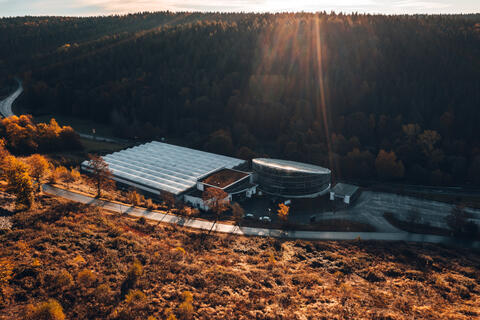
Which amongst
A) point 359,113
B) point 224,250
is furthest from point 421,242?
point 359,113

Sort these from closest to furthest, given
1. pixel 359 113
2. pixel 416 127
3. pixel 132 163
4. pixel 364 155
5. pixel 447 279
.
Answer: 1. pixel 447 279
2. pixel 132 163
3. pixel 364 155
4. pixel 416 127
5. pixel 359 113

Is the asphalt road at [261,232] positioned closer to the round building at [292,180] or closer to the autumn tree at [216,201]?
the autumn tree at [216,201]

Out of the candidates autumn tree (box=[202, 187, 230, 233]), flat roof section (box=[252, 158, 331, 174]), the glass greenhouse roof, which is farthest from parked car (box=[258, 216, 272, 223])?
the glass greenhouse roof

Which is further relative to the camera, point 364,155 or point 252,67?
point 252,67

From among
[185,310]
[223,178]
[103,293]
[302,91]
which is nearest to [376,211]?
[223,178]

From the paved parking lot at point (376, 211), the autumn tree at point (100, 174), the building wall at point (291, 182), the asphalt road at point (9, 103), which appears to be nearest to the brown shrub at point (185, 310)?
the paved parking lot at point (376, 211)

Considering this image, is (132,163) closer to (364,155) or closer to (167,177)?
(167,177)

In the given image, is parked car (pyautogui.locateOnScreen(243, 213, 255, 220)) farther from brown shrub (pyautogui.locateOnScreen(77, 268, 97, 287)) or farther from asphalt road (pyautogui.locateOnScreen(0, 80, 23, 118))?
asphalt road (pyautogui.locateOnScreen(0, 80, 23, 118))

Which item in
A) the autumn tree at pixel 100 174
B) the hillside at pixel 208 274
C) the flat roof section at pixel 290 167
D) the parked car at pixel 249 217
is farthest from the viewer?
the flat roof section at pixel 290 167
